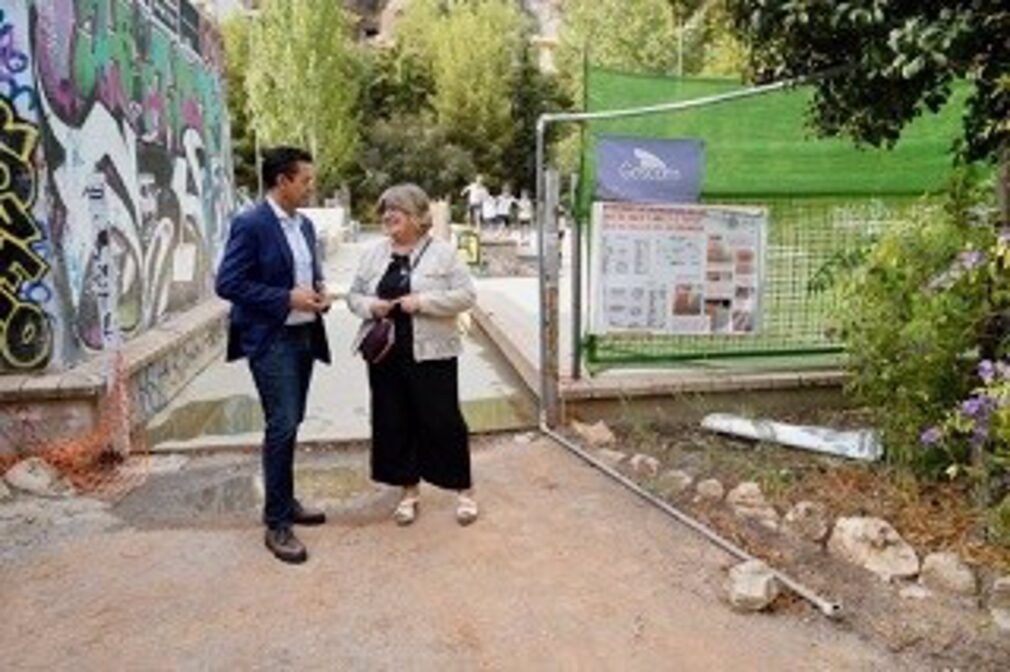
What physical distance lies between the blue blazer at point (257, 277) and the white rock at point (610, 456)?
2.17 metres

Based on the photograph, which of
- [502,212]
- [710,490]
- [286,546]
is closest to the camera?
[286,546]

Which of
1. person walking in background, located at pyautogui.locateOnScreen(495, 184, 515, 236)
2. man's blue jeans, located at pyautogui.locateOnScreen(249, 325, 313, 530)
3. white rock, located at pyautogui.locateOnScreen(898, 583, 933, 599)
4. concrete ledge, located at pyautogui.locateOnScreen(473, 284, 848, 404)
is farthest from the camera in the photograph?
person walking in background, located at pyautogui.locateOnScreen(495, 184, 515, 236)

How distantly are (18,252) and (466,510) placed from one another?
3.48 m

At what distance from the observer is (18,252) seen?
20.2 ft

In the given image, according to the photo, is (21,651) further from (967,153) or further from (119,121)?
(119,121)

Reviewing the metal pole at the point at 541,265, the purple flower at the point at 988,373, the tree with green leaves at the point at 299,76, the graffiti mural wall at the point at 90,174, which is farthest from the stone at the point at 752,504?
the tree with green leaves at the point at 299,76

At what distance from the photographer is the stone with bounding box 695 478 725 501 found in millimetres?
4996

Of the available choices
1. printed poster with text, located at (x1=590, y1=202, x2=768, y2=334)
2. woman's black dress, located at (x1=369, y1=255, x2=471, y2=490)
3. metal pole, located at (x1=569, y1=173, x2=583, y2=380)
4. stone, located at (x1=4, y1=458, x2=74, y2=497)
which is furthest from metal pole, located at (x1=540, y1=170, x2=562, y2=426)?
stone, located at (x1=4, y1=458, x2=74, y2=497)

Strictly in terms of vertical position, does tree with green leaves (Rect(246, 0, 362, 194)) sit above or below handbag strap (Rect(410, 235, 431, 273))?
above

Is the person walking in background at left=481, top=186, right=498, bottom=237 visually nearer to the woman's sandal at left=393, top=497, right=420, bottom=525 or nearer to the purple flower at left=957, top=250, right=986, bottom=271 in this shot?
the woman's sandal at left=393, top=497, right=420, bottom=525

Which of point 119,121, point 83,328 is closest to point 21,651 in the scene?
point 83,328

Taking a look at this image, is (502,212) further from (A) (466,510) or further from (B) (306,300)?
(B) (306,300)

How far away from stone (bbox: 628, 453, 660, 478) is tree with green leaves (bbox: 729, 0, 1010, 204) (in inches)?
78.7

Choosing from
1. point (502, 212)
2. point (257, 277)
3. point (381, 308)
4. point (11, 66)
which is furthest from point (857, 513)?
point (502, 212)
